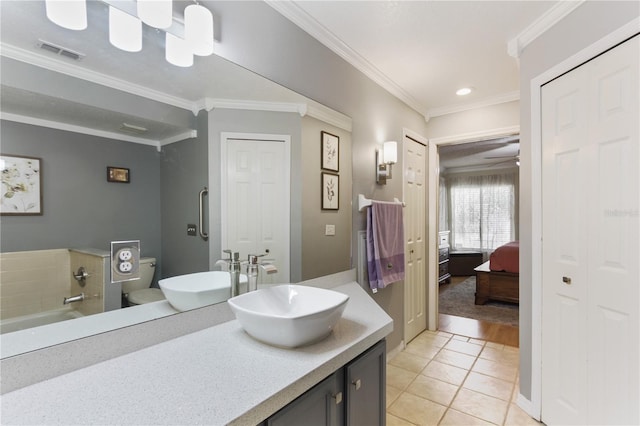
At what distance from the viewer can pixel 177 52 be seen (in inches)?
47.8

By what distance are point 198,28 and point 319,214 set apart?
1125mm

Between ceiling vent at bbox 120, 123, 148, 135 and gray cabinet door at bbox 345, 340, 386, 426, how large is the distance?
1.16 meters

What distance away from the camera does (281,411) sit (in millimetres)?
833

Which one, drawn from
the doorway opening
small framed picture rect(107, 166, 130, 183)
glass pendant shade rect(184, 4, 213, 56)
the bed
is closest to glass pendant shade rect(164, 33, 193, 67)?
glass pendant shade rect(184, 4, 213, 56)

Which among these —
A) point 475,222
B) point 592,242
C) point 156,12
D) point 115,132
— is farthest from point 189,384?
point 475,222

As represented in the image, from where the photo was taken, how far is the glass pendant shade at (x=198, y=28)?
3.97 ft

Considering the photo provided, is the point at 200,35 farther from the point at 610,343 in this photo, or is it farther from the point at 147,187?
the point at 610,343

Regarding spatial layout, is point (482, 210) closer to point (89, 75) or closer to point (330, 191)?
point (330, 191)

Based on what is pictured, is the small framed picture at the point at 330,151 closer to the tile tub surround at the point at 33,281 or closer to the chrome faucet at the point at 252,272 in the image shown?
the chrome faucet at the point at 252,272

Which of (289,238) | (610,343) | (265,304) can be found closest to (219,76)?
(289,238)

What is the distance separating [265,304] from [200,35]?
1180mm

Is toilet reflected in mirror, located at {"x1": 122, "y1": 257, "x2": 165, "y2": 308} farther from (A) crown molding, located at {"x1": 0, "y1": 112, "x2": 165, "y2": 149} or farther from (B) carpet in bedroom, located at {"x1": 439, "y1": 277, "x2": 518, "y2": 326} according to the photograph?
(B) carpet in bedroom, located at {"x1": 439, "y1": 277, "x2": 518, "y2": 326}

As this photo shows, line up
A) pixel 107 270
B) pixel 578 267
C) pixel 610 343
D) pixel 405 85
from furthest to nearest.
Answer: pixel 405 85 < pixel 578 267 < pixel 610 343 < pixel 107 270

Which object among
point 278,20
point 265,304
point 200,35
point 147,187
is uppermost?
point 278,20
